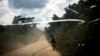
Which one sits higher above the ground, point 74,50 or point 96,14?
point 96,14

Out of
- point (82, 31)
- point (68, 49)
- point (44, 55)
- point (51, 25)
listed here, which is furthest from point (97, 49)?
point (51, 25)

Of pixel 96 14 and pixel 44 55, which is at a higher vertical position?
pixel 96 14

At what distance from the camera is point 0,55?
24.7 m

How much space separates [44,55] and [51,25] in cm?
953

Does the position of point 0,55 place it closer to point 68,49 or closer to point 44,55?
point 44,55

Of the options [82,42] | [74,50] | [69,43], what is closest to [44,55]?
[69,43]

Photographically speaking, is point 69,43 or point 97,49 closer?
point 97,49

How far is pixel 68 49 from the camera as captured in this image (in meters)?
18.5

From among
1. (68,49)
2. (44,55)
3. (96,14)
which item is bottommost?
(44,55)

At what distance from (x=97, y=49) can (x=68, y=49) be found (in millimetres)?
4386

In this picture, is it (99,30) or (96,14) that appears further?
(96,14)

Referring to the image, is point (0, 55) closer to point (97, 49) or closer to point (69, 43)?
point (69, 43)

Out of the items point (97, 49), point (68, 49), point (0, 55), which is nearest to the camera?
point (97, 49)

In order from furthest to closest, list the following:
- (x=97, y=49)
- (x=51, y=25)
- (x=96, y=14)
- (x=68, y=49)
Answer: (x=51, y=25) → (x=68, y=49) → (x=96, y=14) → (x=97, y=49)
